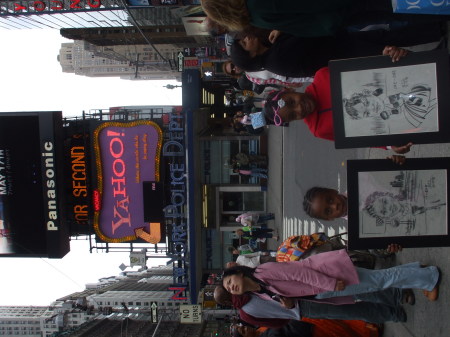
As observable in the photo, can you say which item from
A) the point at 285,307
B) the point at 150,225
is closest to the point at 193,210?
the point at 150,225

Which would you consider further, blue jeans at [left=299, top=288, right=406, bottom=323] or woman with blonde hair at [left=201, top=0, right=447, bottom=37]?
blue jeans at [left=299, top=288, right=406, bottom=323]

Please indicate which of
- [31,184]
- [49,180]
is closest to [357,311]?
[49,180]

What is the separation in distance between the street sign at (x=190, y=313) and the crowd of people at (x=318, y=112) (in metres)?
10.4

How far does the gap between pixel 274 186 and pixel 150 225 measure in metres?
5.48

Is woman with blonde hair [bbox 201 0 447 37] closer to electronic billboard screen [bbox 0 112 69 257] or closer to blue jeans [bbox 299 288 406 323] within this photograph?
blue jeans [bbox 299 288 406 323]

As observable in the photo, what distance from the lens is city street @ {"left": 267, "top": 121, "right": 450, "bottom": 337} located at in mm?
5711

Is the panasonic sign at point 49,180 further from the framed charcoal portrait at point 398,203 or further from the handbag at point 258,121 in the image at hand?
the framed charcoal portrait at point 398,203

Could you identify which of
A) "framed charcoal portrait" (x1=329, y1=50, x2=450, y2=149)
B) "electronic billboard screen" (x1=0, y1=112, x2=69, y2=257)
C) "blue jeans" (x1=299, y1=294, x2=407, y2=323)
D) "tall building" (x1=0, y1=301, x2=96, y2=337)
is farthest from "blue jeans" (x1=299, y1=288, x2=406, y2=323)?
"tall building" (x1=0, y1=301, x2=96, y2=337)

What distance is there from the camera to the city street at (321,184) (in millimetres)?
5711

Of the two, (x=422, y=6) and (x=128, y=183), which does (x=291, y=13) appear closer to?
(x=422, y=6)

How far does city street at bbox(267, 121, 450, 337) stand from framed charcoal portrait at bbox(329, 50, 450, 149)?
5.25 ft

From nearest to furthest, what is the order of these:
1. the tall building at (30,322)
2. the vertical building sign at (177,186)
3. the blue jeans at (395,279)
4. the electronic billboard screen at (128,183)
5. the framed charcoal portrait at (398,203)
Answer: the framed charcoal portrait at (398,203) → the blue jeans at (395,279) → the vertical building sign at (177,186) → the electronic billboard screen at (128,183) → the tall building at (30,322)

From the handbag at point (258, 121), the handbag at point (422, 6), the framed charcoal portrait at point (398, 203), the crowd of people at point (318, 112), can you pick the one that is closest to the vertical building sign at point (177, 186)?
the handbag at point (258, 121)

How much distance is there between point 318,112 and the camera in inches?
207
